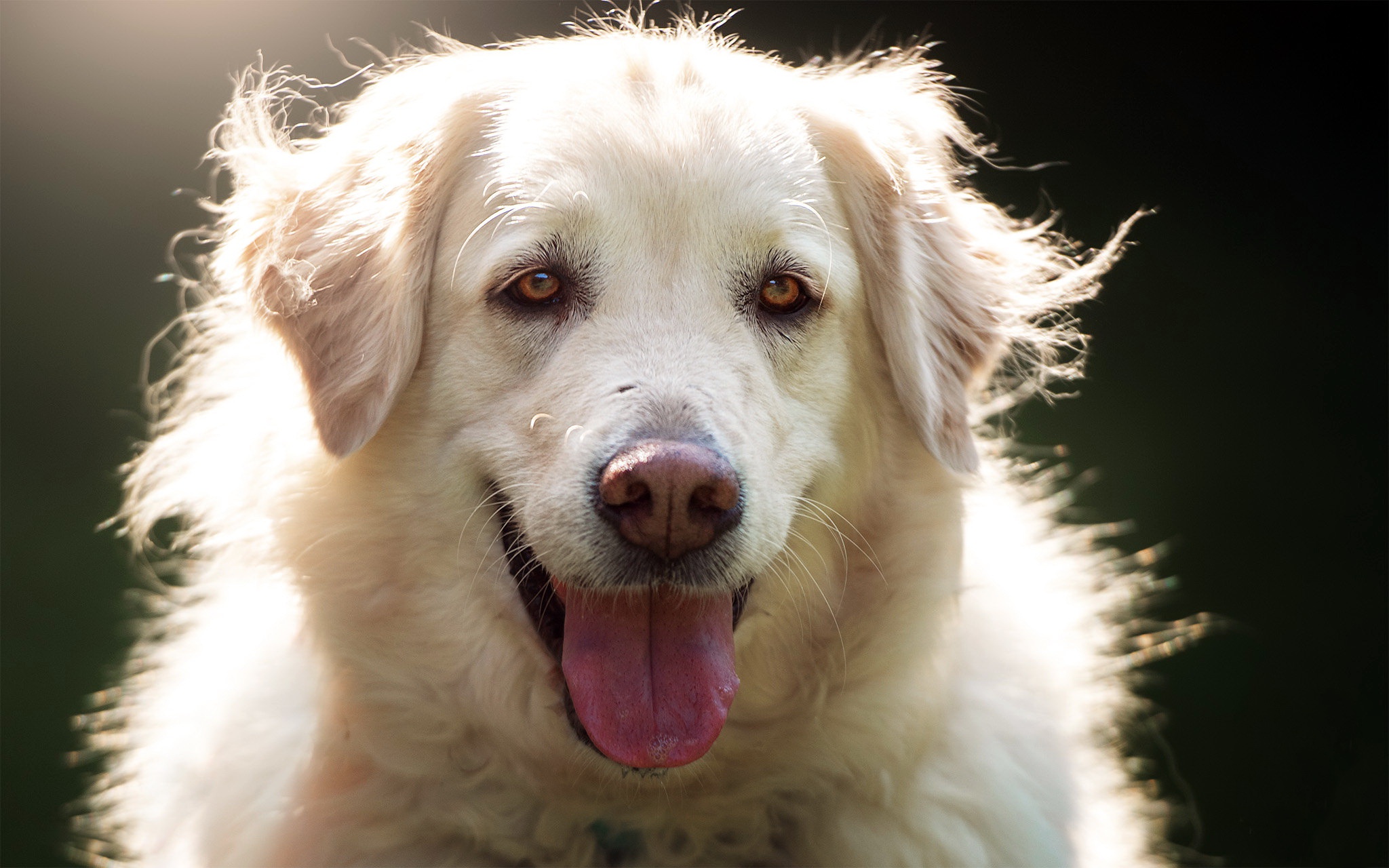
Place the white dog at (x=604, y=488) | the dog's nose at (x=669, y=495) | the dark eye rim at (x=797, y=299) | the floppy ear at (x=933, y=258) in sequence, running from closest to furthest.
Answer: the dog's nose at (x=669, y=495)
the white dog at (x=604, y=488)
the dark eye rim at (x=797, y=299)
the floppy ear at (x=933, y=258)

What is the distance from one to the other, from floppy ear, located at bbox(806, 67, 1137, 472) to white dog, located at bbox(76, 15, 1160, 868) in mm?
12

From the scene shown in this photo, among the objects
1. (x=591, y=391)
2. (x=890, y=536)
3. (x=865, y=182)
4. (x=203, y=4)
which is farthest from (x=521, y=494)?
(x=203, y=4)

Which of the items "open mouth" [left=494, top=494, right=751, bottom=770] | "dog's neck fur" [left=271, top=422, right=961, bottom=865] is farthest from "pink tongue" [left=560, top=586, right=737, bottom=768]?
"dog's neck fur" [left=271, top=422, right=961, bottom=865]

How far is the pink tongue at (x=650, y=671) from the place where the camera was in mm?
2199

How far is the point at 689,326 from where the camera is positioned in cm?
226

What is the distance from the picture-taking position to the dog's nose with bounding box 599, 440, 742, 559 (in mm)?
1992

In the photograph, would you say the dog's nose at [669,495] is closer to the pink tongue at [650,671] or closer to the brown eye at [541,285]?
the pink tongue at [650,671]

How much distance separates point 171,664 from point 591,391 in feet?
5.61

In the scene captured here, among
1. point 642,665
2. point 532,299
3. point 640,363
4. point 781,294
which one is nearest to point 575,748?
point 642,665

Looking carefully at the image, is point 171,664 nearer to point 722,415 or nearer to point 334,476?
point 334,476

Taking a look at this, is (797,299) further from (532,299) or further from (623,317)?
(532,299)

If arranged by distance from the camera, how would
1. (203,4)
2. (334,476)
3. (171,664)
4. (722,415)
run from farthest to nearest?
(203,4)
(171,664)
(334,476)
(722,415)

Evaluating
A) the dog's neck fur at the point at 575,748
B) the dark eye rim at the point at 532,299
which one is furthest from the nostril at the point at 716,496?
the dark eye rim at the point at 532,299

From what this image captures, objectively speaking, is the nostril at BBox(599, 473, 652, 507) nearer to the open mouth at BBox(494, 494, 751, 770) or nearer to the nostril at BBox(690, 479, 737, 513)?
the nostril at BBox(690, 479, 737, 513)
